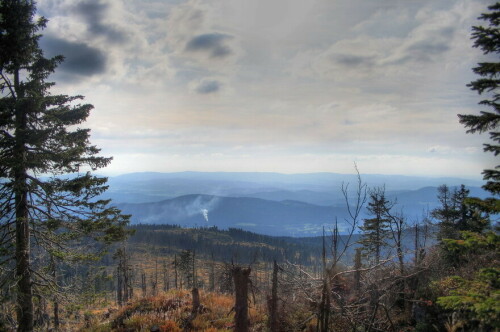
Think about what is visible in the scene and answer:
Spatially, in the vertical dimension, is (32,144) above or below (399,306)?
above

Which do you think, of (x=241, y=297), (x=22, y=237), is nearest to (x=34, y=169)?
(x=22, y=237)

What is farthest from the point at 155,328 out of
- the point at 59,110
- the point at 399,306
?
the point at 399,306

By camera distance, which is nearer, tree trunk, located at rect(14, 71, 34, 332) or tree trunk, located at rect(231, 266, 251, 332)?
tree trunk, located at rect(231, 266, 251, 332)

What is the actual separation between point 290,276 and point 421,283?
9.19m

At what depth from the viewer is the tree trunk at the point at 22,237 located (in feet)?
33.7

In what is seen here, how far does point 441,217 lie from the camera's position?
28891mm

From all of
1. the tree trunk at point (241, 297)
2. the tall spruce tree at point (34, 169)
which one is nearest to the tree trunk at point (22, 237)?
the tall spruce tree at point (34, 169)

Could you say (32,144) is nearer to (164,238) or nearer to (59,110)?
(59,110)

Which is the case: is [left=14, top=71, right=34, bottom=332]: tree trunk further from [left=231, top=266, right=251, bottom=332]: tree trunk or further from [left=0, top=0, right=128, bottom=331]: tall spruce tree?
[left=231, top=266, right=251, bottom=332]: tree trunk

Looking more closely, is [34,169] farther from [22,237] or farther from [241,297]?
[241,297]

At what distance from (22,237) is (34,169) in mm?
2778

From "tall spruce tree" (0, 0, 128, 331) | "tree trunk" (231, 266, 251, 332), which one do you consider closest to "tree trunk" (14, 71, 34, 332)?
"tall spruce tree" (0, 0, 128, 331)

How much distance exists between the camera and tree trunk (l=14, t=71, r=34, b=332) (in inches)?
404

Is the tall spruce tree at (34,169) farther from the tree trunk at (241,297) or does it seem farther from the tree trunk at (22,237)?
the tree trunk at (241,297)
